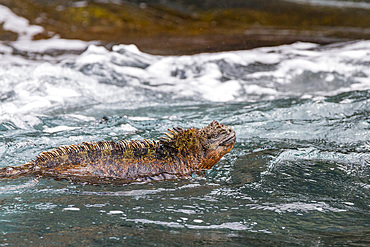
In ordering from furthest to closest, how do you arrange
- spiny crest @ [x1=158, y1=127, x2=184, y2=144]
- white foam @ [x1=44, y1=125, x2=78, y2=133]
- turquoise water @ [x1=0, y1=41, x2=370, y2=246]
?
white foam @ [x1=44, y1=125, x2=78, y2=133]
spiny crest @ [x1=158, y1=127, x2=184, y2=144]
turquoise water @ [x1=0, y1=41, x2=370, y2=246]

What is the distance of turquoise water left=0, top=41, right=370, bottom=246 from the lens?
13.6 feet

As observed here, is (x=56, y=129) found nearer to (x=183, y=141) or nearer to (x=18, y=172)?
(x=18, y=172)

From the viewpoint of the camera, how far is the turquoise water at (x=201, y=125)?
13.6 ft

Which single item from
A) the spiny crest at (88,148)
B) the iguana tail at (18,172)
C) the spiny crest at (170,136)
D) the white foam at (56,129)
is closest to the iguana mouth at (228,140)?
the spiny crest at (170,136)

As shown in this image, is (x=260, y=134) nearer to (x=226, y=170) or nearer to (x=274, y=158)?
(x=274, y=158)

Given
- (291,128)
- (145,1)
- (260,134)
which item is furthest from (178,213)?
(145,1)

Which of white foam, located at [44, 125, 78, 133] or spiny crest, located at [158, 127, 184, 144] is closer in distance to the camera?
spiny crest, located at [158, 127, 184, 144]

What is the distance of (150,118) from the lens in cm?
863

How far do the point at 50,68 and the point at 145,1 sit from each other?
7456 mm

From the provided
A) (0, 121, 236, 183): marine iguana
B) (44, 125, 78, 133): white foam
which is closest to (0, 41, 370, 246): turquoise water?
(44, 125, 78, 133): white foam

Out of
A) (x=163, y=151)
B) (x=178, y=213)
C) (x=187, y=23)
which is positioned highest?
(x=187, y=23)

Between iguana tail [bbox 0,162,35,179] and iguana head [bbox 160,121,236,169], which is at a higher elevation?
iguana head [bbox 160,121,236,169]

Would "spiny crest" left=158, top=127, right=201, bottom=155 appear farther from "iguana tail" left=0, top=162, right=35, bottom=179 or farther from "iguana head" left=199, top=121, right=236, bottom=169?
"iguana tail" left=0, top=162, right=35, bottom=179

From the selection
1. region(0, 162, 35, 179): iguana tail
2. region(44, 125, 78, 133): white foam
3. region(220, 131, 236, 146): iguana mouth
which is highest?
region(220, 131, 236, 146): iguana mouth
